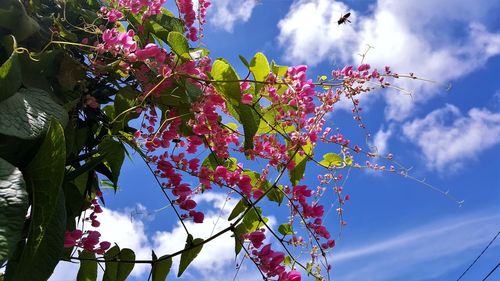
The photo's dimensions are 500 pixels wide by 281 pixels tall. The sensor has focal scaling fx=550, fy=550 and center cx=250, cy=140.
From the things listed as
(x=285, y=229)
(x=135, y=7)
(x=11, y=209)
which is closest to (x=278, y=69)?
(x=135, y=7)

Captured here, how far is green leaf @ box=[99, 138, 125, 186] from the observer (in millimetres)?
820

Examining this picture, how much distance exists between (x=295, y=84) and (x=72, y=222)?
39cm

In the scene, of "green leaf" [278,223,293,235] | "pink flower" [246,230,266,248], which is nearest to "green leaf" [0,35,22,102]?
"pink flower" [246,230,266,248]

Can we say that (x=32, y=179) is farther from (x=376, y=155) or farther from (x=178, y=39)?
Answer: (x=376, y=155)

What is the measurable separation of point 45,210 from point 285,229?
0.71m

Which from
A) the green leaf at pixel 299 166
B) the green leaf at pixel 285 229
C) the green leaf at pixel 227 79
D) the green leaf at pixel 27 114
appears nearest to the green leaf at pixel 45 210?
the green leaf at pixel 27 114

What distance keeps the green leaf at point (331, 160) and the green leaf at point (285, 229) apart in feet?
0.50

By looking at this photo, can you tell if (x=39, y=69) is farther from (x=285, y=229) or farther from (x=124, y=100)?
(x=285, y=229)

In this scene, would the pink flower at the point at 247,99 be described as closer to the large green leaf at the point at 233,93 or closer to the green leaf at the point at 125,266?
the large green leaf at the point at 233,93

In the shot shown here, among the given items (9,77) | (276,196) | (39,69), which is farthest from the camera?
(276,196)

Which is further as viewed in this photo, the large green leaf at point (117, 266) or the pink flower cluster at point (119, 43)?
the large green leaf at point (117, 266)

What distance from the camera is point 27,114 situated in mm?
558

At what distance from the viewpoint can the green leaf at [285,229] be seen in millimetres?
1140

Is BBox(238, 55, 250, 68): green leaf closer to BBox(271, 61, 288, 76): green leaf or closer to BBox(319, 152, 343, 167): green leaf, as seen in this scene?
BBox(271, 61, 288, 76): green leaf
